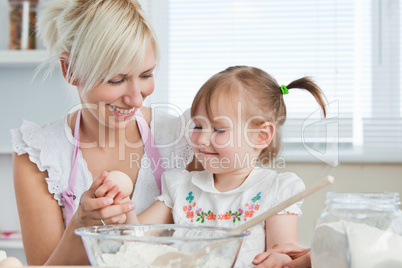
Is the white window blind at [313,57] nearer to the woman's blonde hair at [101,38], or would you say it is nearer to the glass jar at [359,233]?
the woman's blonde hair at [101,38]

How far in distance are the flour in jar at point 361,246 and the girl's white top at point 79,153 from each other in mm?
1049

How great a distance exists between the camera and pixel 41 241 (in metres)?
1.46

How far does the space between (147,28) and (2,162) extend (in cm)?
161

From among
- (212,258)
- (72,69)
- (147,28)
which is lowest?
(212,258)

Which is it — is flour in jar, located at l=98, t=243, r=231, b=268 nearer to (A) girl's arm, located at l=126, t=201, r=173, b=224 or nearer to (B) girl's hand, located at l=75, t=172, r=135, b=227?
(B) girl's hand, located at l=75, t=172, r=135, b=227

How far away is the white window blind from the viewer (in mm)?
2521

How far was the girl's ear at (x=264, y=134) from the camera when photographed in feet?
4.63

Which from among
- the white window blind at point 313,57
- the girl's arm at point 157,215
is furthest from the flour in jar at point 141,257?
the white window blind at point 313,57

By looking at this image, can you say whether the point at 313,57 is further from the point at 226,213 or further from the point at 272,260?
the point at 272,260

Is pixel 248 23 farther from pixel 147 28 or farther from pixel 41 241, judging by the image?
pixel 41 241

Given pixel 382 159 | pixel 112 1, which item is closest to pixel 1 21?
pixel 112 1

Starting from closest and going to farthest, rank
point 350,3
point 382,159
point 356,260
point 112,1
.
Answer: point 356,260 → point 112,1 → point 382,159 → point 350,3

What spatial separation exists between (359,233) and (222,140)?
2.45ft

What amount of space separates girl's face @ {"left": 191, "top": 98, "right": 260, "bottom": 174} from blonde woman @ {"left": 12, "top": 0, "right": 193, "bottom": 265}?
211 millimetres
